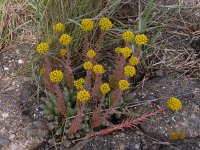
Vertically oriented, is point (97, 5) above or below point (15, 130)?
above

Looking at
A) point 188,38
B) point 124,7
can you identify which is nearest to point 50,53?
point 124,7

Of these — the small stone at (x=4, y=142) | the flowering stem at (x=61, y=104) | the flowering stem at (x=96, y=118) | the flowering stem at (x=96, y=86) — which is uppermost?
the flowering stem at (x=96, y=86)

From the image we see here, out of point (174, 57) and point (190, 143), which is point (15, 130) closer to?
point (190, 143)

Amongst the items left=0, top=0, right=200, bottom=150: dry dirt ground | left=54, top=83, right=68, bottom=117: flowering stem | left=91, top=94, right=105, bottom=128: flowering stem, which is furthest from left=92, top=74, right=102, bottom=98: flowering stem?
left=0, top=0, right=200, bottom=150: dry dirt ground

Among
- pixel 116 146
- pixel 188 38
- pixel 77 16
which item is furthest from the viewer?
pixel 188 38

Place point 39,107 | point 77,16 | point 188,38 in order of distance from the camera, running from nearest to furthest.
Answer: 1. point 39,107
2. point 77,16
3. point 188,38

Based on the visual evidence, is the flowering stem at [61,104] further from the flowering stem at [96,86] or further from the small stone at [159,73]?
the small stone at [159,73]

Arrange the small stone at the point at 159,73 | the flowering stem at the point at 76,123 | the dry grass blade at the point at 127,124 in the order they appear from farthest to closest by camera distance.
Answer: the small stone at the point at 159,73 → the dry grass blade at the point at 127,124 → the flowering stem at the point at 76,123

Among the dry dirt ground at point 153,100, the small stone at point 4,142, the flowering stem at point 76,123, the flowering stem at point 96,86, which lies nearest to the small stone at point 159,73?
the dry dirt ground at point 153,100

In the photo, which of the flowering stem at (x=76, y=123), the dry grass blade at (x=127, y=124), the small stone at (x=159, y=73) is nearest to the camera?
the flowering stem at (x=76, y=123)

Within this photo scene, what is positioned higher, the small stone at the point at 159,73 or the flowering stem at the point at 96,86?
the flowering stem at the point at 96,86

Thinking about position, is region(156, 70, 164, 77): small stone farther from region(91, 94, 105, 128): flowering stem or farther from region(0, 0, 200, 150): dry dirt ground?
region(91, 94, 105, 128): flowering stem
